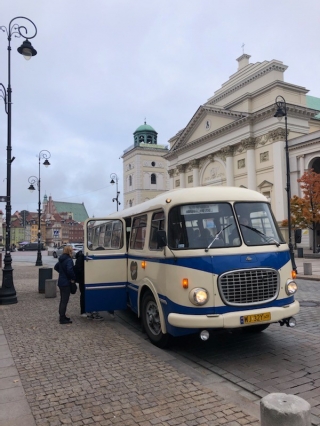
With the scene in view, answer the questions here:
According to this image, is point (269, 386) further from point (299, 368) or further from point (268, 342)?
point (268, 342)

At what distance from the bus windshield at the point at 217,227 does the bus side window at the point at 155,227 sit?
35 cm

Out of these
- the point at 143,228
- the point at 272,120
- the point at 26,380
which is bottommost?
the point at 26,380

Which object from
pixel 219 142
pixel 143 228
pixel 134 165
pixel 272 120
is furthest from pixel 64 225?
pixel 143 228

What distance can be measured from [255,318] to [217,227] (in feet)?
5.03

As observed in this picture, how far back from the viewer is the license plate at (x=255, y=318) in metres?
5.49

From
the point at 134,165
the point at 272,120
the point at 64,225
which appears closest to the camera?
the point at 272,120

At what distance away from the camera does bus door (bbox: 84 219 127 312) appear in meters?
8.23

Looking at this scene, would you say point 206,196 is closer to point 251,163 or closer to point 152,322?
point 152,322

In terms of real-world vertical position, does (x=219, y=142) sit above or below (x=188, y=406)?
above

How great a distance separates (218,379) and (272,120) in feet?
140

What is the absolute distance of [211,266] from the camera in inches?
220

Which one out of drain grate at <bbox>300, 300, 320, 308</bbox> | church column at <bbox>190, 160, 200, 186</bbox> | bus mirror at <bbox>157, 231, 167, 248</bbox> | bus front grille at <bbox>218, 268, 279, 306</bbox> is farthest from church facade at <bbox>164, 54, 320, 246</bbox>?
bus mirror at <bbox>157, 231, 167, 248</bbox>

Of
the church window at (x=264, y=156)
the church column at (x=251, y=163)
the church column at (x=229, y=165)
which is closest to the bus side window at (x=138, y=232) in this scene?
Answer: the church window at (x=264, y=156)

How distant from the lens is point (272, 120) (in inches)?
1714
